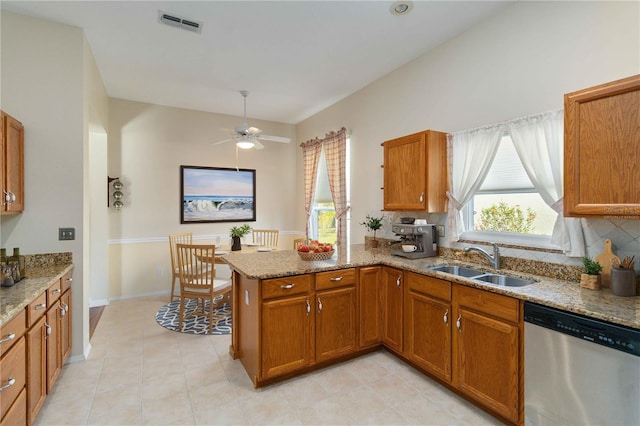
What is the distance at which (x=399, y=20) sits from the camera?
2.70 m

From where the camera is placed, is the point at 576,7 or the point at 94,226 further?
the point at 94,226

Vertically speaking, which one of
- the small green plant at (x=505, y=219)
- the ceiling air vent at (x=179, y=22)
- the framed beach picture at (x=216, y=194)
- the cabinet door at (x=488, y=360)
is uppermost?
the ceiling air vent at (x=179, y=22)

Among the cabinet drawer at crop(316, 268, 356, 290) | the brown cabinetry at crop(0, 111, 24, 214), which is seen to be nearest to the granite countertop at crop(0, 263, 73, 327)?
the brown cabinetry at crop(0, 111, 24, 214)

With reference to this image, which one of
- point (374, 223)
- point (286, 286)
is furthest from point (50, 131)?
point (374, 223)

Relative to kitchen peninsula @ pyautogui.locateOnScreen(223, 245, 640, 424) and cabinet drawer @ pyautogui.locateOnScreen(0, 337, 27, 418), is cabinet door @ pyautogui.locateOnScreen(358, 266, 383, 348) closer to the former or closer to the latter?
kitchen peninsula @ pyautogui.locateOnScreen(223, 245, 640, 424)

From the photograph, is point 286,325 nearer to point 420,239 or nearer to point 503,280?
point 420,239

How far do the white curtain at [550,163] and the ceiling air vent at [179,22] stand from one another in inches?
111

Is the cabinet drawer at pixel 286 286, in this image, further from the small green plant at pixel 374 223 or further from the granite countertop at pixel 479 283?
the small green plant at pixel 374 223

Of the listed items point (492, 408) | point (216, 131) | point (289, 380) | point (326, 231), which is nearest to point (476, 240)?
point (492, 408)

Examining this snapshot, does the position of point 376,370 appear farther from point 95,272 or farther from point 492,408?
point 95,272

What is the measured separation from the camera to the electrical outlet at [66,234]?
2.72 meters

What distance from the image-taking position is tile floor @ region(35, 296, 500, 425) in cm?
210

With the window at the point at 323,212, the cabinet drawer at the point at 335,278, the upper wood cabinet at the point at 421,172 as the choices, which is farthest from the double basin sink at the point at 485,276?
the window at the point at 323,212

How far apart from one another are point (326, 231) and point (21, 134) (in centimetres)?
380
